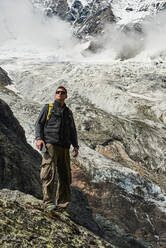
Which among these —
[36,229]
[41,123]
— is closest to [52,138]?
[41,123]

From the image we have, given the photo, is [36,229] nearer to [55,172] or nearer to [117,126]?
[55,172]

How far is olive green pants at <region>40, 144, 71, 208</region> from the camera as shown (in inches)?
245

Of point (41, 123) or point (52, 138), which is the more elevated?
point (41, 123)

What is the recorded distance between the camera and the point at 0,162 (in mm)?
10703

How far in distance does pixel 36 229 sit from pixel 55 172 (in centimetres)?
151

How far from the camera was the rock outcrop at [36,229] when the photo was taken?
14.8 ft

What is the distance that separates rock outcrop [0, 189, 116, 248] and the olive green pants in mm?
308

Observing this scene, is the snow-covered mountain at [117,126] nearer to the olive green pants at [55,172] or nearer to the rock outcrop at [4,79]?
the rock outcrop at [4,79]

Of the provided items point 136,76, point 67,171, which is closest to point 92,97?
point 136,76

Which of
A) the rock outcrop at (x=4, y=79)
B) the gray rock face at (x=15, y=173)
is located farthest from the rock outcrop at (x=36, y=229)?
the rock outcrop at (x=4, y=79)

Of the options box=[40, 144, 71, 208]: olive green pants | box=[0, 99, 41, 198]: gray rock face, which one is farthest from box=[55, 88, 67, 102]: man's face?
box=[0, 99, 41, 198]: gray rock face

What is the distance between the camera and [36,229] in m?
5.02

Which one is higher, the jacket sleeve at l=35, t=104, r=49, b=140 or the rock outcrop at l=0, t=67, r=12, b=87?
the rock outcrop at l=0, t=67, r=12, b=87

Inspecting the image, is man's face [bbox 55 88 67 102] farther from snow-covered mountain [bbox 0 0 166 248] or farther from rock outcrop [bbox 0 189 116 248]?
snow-covered mountain [bbox 0 0 166 248]
